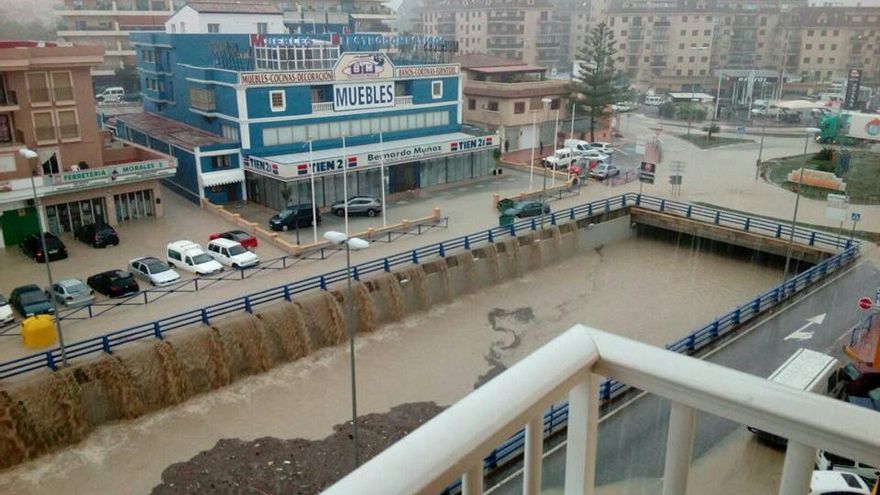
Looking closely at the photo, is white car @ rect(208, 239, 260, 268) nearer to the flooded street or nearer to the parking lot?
the parking lot

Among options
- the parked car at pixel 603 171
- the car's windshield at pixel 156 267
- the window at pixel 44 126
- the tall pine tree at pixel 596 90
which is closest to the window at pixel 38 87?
the window at pixel 44 126

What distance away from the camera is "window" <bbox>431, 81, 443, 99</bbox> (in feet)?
67.9

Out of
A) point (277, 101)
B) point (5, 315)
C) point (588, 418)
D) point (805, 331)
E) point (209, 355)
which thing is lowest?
point (209, 355)

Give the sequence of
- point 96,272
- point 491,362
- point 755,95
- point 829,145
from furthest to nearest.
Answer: point 755,95
point 829,145
point 96,272
point 491,362

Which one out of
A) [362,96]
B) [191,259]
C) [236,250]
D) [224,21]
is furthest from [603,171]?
[224,21]

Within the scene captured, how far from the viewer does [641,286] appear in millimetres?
14188

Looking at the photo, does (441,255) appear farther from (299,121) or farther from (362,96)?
(362,96)

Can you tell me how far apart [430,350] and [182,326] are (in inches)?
160

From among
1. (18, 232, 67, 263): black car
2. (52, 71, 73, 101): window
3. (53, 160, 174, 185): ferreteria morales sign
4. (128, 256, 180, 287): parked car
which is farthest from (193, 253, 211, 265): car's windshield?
(52, 71, 73, 101): window

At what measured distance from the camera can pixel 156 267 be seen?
12523 millimetres

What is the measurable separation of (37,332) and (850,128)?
27612mm

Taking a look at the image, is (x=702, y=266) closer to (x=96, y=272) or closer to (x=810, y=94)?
(x=96, y=272)

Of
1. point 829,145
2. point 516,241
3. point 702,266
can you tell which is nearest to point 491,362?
point 516,241

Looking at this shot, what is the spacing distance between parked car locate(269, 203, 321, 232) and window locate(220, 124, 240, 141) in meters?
3.31
